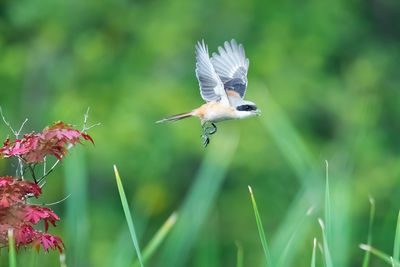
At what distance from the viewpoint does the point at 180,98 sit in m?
8.79

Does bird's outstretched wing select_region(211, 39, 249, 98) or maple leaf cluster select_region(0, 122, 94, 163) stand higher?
bird's outstretched wing select_region(211, 39, 249, 98)

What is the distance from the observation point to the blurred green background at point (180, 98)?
873cm

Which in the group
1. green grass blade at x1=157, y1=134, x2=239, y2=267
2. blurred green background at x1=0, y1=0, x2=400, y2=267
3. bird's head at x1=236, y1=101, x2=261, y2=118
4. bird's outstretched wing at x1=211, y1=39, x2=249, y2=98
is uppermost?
blurred green background at x1=0, y1=0, x2=400, y2=267

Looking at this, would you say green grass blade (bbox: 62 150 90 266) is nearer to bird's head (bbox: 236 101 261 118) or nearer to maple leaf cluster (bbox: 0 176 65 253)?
maple leaf cluster (bbox: 0 176 65 253)

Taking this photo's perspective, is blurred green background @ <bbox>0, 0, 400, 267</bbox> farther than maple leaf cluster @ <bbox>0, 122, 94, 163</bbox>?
Yes

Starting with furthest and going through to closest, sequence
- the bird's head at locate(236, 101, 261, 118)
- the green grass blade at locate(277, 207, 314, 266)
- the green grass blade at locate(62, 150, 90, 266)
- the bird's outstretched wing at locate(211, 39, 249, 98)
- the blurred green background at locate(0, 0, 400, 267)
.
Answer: the blurred green background at locate(0, 0, 400, 267)
the bird's outstretched wing at locate(211, 39, 249, 98)
the bird's head at locate(236, 101, 261, 118)
the green grass blade at locate(62, 150, 90, 266)
the green grass blade at locate(277, 207, 314, 266)

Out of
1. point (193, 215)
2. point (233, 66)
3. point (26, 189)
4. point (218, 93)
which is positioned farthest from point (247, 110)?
point (26, 189)

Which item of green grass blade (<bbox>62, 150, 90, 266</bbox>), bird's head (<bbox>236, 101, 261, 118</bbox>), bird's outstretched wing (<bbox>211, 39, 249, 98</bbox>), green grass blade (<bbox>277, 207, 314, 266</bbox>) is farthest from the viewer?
bird's outstretched wing (<bbox>211, 39, 249, 98</bbox>)

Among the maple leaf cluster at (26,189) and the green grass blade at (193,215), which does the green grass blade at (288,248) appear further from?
the maple leaf cluster at (26,189)

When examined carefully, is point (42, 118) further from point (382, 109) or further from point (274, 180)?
point (382, 109)

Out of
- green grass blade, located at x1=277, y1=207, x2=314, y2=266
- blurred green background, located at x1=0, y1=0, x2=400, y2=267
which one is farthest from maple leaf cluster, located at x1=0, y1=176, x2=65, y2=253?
Result: blurred green background, located at x1=0, y1=0, x2=400, y2=267

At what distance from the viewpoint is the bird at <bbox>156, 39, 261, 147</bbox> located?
279 centimetres

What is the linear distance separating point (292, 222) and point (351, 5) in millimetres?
8812

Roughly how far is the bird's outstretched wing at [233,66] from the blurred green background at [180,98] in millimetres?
4690
